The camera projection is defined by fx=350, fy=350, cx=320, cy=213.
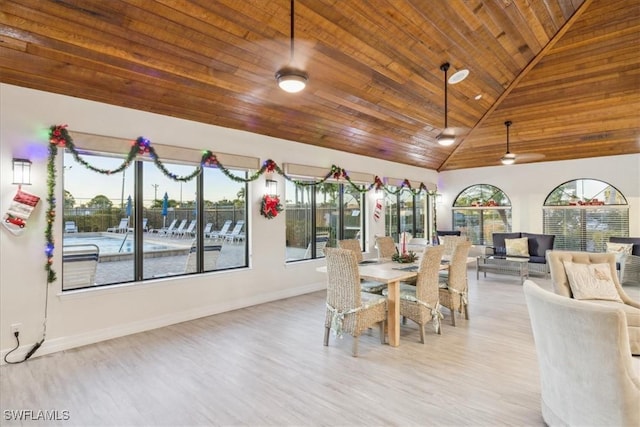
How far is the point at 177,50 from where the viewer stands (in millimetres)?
3463

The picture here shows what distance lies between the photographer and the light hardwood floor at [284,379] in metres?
2.44

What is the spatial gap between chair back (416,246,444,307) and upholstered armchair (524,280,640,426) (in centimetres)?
150

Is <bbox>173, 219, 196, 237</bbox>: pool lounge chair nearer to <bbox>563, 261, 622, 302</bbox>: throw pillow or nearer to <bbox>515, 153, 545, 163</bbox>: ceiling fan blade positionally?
<bbox>563, 261, 622, 302</bbox>: throw pillow

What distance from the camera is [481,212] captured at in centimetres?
956

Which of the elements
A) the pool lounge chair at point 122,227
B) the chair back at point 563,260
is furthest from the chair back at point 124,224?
the chair back at point 563,260

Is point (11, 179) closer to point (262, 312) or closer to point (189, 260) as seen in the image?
point (189, 260)

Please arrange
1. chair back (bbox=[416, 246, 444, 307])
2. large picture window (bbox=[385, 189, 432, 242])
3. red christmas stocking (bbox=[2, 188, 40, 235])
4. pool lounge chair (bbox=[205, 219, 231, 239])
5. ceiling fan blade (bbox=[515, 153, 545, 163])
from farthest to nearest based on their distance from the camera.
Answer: large picture window (bbox=[385, 189, 432, 242]) < ceiling fan blade (bbox=[515, 153, 545, 163]) < pool lounge chair (bbox=[205, 219, 231, 239]) < chair back (bbox=[416, 246, 444, 307]) < red christmas stocking (bbox=[2, 188, 40, 235])

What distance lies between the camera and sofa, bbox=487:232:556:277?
7.27 meters

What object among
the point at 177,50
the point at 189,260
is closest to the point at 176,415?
the point at 189,260

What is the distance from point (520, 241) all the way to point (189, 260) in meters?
6.96

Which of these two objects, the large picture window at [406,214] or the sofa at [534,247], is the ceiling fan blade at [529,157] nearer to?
the sofa at [534,247]

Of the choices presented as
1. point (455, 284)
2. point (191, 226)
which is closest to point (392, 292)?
point (455, 284)

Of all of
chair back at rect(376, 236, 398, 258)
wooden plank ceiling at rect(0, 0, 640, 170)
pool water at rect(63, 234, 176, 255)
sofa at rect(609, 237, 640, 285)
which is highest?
wooden plank ceiling at rect(0, 0, 640, 170)

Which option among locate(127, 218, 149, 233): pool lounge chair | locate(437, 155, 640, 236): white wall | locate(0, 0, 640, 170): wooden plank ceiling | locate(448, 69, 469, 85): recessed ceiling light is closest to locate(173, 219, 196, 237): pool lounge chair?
locate(127, 218, 149, 233): pool lounge chair
